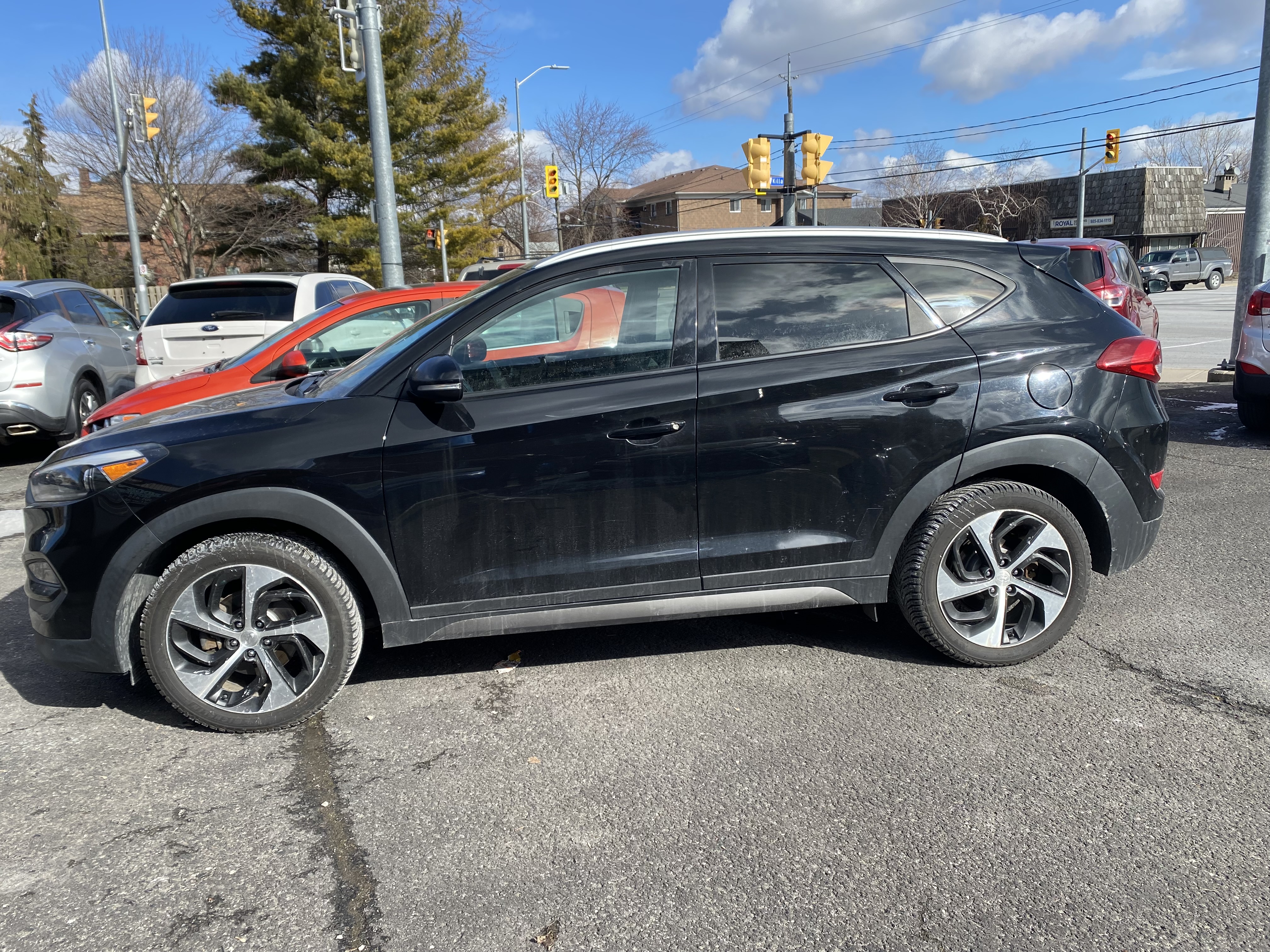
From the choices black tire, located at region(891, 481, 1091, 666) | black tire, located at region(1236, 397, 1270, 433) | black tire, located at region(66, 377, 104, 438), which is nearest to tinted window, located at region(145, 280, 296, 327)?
black tire, located at region(66, 377, 104, 438)

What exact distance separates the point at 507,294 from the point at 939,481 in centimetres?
187

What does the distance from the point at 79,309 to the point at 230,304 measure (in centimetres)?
237

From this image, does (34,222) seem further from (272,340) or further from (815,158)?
(272,340)

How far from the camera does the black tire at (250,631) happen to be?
134 inches

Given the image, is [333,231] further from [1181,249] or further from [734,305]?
[1181,249]

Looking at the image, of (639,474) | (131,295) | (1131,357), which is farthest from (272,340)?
(131,295)

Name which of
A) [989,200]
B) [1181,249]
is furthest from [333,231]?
[989,200]

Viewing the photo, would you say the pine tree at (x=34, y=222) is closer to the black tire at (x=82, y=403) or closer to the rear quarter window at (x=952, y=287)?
the black tire at (x=82, y=403)

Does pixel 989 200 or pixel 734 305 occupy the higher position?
pixel 989 200

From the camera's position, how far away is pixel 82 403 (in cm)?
922

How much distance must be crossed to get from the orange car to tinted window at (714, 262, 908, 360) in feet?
10.0

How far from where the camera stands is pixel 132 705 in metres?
3.78

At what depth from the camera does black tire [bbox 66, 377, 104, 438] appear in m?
8.88

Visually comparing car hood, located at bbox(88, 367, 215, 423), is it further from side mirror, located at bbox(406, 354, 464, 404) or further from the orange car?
side mirror, located at bbox(406, 354, 464, 404)
